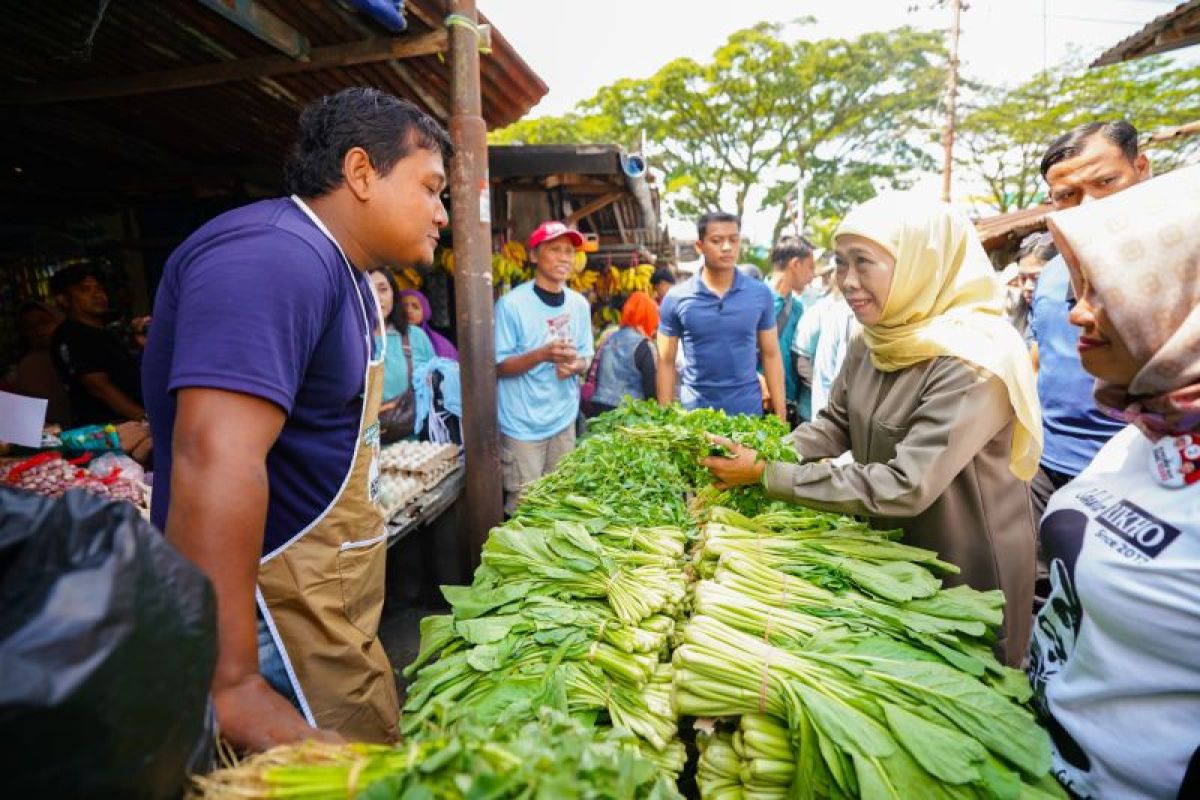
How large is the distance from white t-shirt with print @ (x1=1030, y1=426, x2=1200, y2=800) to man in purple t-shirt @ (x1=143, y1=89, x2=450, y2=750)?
1689 millimetres

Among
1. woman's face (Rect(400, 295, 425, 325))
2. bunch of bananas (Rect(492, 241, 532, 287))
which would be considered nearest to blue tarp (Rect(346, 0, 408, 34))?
woman's face (Rect(400, 295, 425, 325))

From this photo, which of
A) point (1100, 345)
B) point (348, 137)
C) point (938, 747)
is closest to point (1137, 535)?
point (1100, 345)

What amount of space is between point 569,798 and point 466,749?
0.18m

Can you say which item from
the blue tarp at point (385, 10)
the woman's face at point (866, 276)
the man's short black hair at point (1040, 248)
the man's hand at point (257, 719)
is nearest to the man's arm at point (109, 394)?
the blue tarp at point (385, 10)

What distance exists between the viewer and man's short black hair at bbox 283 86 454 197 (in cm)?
167

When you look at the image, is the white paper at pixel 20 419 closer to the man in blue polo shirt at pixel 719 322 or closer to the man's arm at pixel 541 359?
the man's arm at pixel 541 359

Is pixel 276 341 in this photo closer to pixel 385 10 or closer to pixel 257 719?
pixel 257 719

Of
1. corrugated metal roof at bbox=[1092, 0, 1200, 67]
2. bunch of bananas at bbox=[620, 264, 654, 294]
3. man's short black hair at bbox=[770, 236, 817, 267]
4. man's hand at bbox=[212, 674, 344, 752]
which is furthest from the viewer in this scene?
bunch of bananas at bbox=[620, 264, 654, 294]

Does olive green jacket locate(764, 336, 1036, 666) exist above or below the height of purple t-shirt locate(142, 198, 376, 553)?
below

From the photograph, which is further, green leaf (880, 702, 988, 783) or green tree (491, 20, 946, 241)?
green tree (491, 20, 946, 241)

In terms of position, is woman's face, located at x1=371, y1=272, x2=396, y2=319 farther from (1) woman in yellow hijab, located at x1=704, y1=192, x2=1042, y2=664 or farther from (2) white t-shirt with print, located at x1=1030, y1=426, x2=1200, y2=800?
(2) white t-shirt with print, located at x1=1030, y1=426, x2=1200, y2=800

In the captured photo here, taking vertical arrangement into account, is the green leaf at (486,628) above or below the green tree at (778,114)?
below

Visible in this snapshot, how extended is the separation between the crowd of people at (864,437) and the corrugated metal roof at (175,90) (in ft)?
8.63

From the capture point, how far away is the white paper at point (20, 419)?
2.64 m
